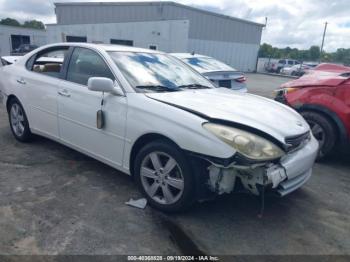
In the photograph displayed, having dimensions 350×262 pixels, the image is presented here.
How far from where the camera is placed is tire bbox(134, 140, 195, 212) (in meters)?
2.86

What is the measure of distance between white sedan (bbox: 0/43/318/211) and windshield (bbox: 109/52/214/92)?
0.01 m

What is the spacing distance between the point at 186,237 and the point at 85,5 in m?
26.8

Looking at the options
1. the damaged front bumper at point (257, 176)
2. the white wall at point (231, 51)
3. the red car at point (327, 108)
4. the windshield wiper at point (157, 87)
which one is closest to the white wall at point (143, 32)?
the white wall at point (231, 51)

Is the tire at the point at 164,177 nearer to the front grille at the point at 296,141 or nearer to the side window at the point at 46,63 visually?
the front grille at the point at 296,141

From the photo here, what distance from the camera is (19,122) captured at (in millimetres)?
4902

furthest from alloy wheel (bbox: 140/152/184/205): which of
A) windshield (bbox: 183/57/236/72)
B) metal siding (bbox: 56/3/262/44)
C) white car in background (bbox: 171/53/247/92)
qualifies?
metal siding (bbox: 56/3/262/44)

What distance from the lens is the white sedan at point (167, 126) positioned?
2709 mm

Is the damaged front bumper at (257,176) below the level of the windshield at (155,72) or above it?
below

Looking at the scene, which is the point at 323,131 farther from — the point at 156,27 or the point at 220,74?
the point at 156,27

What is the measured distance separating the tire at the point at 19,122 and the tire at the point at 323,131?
4.24 meters

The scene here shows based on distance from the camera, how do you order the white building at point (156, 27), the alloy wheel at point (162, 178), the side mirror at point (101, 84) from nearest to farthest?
the alloy wheel at point (162, 178) < the side mirror at point (101, 84) < the white building at point (156, 27)

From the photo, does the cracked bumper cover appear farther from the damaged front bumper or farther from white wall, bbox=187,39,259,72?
white wall, bbox=187,39,259,72

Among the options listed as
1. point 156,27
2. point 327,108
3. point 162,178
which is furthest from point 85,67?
point 156,27

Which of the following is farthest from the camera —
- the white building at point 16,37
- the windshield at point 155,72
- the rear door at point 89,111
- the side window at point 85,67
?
the white building at point 16,37
